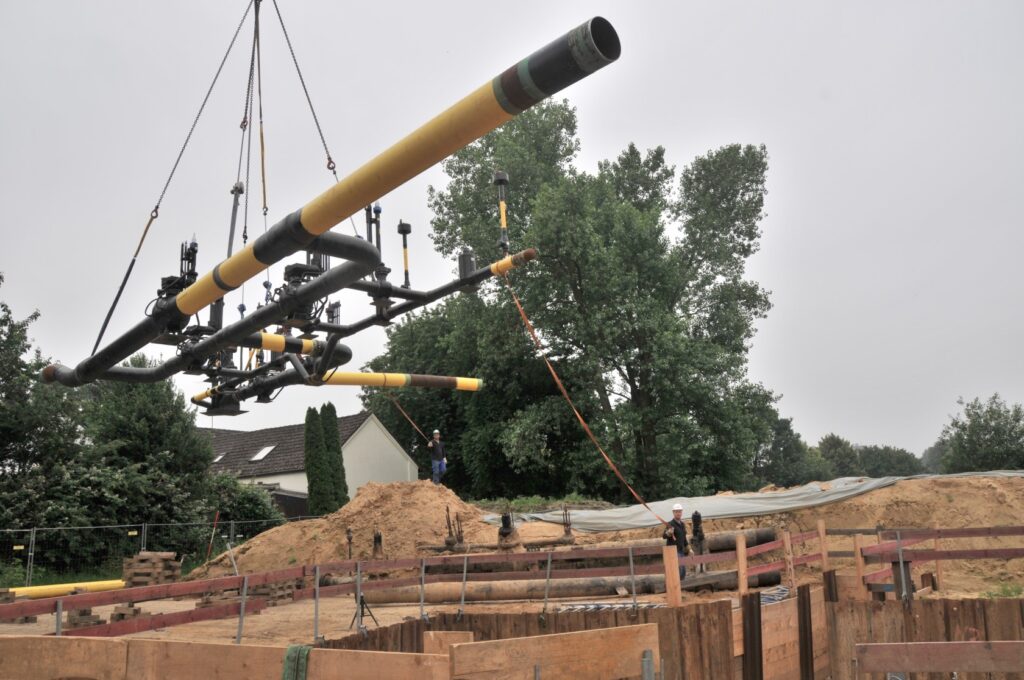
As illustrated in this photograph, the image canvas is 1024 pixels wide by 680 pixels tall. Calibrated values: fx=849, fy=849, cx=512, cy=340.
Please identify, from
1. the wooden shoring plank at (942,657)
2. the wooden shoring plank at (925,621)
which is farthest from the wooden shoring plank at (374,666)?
the wooden shoring plank at (925,621)

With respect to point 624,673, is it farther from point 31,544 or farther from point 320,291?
point 31,544

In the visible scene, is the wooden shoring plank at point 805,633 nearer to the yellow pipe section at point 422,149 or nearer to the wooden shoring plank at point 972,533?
the wooden shoring plank at point 972,533

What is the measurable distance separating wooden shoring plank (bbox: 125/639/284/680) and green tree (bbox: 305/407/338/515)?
30.1m

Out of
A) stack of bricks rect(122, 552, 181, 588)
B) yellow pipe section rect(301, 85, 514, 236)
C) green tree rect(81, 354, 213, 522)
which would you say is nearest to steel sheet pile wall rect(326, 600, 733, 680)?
yellow pipe section rect(301, 85, 514, 236)

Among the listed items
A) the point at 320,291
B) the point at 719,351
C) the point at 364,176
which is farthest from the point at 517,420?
the point at 364,176

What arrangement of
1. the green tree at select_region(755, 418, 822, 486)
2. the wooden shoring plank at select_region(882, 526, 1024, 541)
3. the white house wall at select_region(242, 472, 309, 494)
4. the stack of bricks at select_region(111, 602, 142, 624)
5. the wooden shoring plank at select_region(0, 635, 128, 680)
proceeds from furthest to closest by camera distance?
1. the green tree at select_region(755, 418, 822, 486)
2. the white house wall at select_region(242, 472, 309, 494)
3. the stack of bricks at select_region(111, 602, 142, 624)
4. the wooden shoring plank at select_region(882, 526, 1024, 541)
5. the wooden shoring plank at select_region(0, 635, 128, 680)

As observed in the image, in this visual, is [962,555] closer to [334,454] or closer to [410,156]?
[410,156]

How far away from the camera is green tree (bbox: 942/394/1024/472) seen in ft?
133

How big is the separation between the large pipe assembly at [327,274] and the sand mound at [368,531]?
10.3m

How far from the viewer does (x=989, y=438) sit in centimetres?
4138

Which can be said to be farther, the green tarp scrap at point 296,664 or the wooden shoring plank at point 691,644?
the wooden shoring plank at point 691,644

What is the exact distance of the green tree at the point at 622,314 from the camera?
30.9m

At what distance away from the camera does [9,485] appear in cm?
2333

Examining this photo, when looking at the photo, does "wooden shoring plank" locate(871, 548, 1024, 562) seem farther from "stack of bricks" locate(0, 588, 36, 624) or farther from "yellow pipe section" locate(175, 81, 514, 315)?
"stack of bricks" locate(0, 588, 36, 624)
